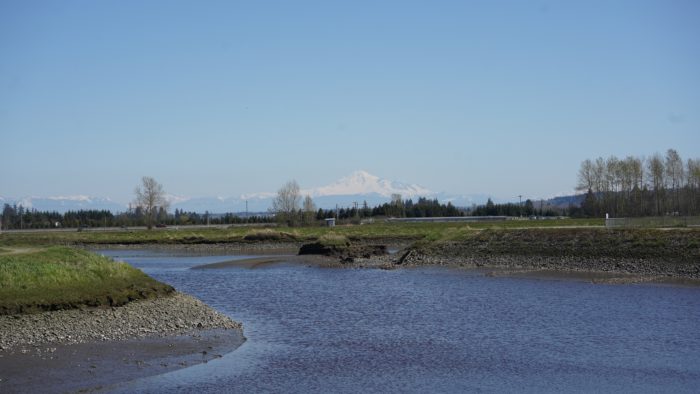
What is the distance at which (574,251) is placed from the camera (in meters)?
59.2

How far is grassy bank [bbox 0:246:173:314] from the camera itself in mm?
28797

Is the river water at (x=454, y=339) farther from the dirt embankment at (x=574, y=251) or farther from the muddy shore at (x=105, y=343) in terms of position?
the dirt embankment at (x=574, y=251)

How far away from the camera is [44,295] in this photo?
29312mm

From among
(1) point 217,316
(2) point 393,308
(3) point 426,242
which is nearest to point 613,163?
(3) point 426,242

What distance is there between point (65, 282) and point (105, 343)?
22.7 feet

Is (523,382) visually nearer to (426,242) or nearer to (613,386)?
(613,386)

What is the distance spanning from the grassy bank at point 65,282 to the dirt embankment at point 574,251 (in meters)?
33.9

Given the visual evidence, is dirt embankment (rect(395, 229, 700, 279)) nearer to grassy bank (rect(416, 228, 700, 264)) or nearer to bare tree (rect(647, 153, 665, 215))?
grassy bank (rect(416, 228, 700, 264))

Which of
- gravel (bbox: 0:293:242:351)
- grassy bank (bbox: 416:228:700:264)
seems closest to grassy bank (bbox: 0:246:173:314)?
gravel (bbox: 0:293:242:351)

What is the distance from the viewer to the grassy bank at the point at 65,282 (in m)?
28.8

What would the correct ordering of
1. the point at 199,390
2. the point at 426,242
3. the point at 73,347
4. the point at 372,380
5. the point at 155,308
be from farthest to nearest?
the point at 426,242 → the point at 155,308 → the point at 73,347 → the point at 372,380 → the point at 199,390

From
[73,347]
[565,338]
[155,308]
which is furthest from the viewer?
[155,308]

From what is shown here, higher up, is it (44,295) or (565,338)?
(44,295)

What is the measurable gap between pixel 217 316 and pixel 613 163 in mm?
122645
